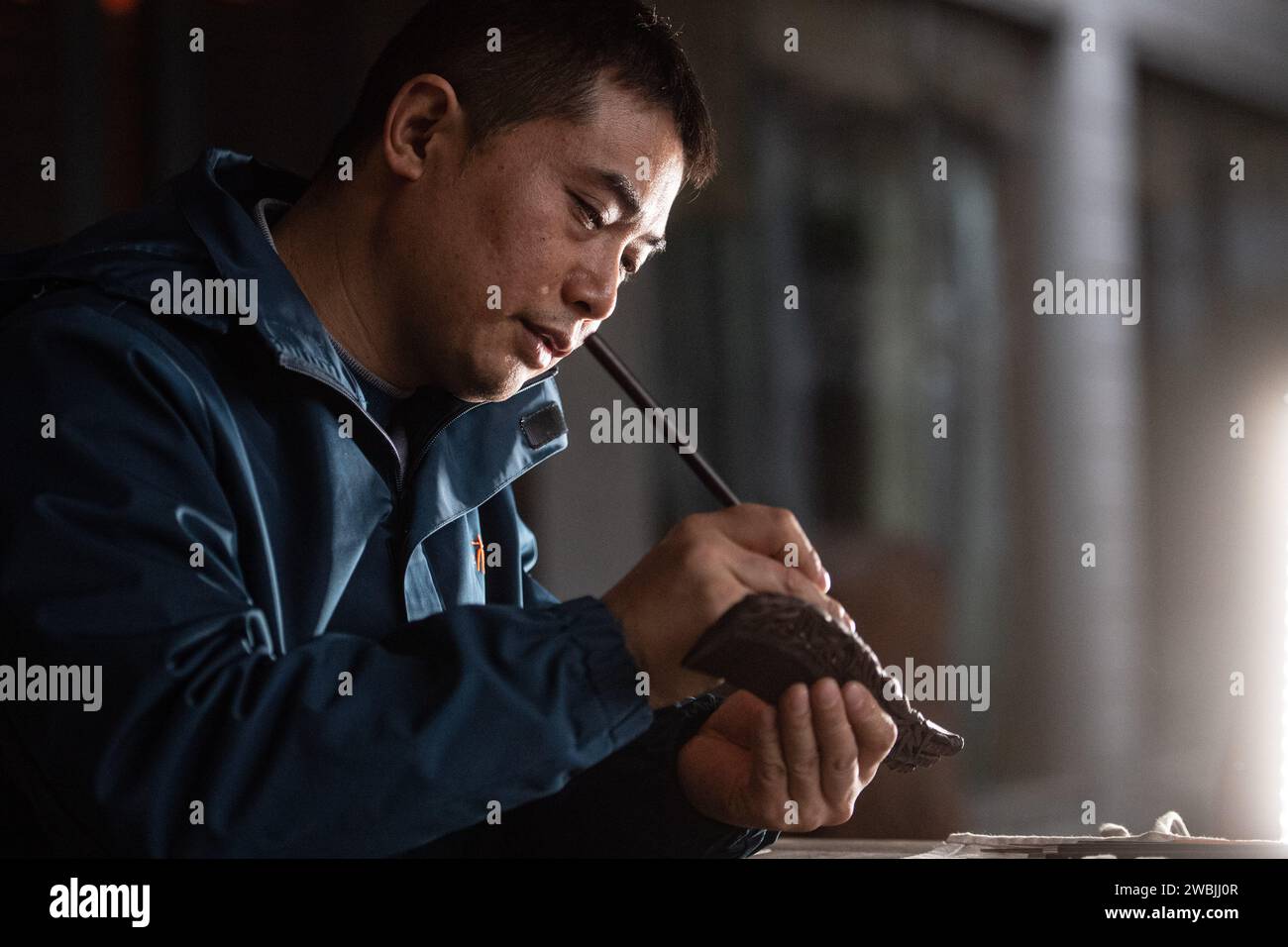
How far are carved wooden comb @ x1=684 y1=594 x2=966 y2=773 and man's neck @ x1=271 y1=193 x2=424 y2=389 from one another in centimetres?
36

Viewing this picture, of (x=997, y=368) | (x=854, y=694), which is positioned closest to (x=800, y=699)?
(x=854, y=694)

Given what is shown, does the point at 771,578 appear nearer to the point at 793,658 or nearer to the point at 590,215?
the point at 793,658

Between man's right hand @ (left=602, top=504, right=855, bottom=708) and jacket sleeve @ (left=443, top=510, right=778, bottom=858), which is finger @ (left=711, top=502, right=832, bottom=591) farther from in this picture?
jacket sleeve @ (left=443, top=510, right=778, bottom=858)

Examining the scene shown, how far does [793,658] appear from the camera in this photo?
2.23 feet

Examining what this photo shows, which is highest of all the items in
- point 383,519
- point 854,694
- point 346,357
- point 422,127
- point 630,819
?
point 422,127

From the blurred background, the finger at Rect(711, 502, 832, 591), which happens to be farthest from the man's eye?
the blurred background

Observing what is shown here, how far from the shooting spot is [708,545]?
66cm

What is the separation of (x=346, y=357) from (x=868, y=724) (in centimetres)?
43

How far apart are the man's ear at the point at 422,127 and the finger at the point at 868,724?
43cm

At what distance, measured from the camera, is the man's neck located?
2.87 feet

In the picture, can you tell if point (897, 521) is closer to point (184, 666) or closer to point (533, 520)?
point (533, 520)

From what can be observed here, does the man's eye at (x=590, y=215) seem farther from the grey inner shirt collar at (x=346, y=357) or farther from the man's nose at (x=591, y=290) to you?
the grey inner shirt collar at (x=346, y=357)

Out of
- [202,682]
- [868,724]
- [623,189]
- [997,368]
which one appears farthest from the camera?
[997,368]
